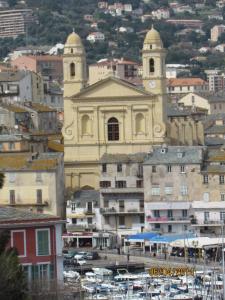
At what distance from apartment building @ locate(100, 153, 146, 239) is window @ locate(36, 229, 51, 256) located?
44316mm

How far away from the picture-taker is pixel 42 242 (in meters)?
43.2

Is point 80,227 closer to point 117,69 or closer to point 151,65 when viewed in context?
point 151,65

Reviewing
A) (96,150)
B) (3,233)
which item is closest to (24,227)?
(3,233)

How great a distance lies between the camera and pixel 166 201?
287 ft

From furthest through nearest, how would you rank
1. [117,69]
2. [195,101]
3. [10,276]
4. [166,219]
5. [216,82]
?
[216,82]
[117,69]
[195,101]
[166,219]
[10,276]

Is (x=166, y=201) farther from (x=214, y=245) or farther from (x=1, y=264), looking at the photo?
(x=1, y=264)

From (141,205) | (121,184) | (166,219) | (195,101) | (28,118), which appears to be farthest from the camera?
(195,101)

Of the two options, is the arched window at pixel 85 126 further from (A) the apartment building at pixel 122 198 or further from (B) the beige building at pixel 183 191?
(B) the beige building at pixel 183 191

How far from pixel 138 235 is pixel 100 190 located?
4522mm

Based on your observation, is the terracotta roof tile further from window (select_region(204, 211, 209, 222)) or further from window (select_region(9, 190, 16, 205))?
window (select_region(9, 190, 16, 205))

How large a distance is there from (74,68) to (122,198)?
1212 cm

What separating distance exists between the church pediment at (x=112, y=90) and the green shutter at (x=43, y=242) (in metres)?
53.0

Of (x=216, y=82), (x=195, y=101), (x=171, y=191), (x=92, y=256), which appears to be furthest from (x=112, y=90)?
(x=216, y=82)

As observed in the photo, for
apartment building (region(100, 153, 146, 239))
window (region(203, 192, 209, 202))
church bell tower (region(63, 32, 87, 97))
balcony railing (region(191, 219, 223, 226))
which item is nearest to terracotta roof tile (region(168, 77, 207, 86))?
church bell tower (region(63, 32, 87, 97))
